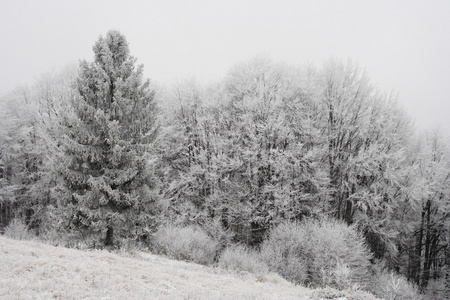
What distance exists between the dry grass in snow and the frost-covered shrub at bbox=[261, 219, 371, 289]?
22.0ft

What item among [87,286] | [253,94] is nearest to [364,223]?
[253,94]

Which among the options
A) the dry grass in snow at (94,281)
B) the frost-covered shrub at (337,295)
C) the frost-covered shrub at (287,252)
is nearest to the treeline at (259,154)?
A: the frost-covered shrub at (287,252)

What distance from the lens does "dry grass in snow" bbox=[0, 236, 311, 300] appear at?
6.36 metres

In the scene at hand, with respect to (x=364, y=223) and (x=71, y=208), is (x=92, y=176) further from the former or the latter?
(x=364, y=223)

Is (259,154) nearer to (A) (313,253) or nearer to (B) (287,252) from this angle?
(B) (287,252)

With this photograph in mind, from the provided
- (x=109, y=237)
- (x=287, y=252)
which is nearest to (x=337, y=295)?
(x=287, y=252)

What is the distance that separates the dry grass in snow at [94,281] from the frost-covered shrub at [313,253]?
6704mm

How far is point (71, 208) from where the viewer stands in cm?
1490

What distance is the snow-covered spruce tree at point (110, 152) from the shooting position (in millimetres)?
15016

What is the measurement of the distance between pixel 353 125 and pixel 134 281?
19.5m

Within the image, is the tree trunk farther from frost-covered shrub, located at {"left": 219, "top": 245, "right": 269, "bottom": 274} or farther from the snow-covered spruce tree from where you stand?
frost-covered shrub, located at {"left": 219, "top": 245, "right": 269, "bottom": 274}

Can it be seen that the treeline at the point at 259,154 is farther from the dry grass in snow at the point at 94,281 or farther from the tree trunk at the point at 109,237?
the dry grass in snow at the point at 94,281

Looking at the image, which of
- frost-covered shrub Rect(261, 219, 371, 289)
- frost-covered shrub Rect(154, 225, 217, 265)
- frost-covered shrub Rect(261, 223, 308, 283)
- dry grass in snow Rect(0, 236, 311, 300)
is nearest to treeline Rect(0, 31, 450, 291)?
frost-covered shrub Rect(154, 225, 217, 265)

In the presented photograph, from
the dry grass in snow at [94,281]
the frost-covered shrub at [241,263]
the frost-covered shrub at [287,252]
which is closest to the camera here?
the dry grass in snow at [94,281]
